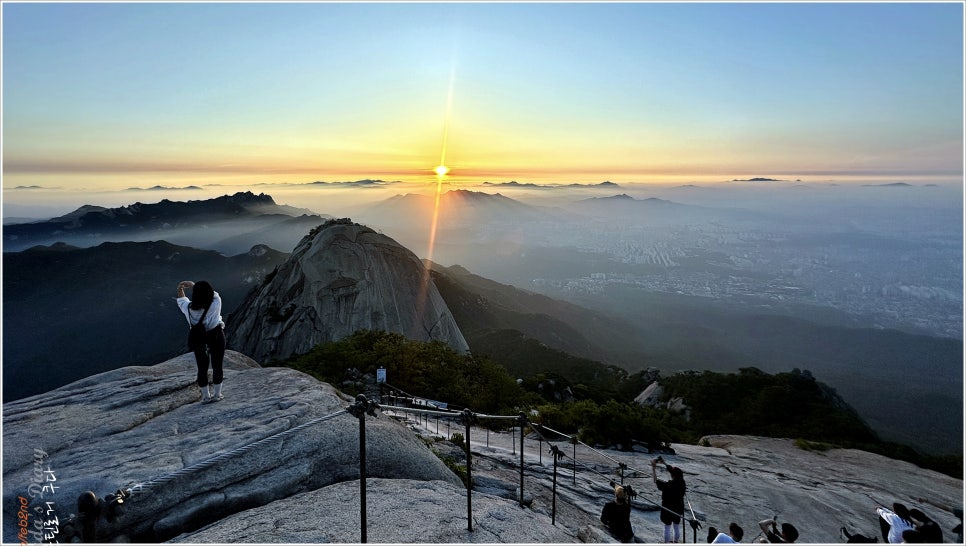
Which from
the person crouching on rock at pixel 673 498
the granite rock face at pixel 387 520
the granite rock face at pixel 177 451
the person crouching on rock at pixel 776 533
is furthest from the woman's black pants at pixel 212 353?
the person crouching on rock at pixel 776 533

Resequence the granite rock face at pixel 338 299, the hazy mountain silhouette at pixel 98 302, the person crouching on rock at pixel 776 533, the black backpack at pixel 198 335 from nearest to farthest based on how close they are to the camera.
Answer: the person crouching on rock at pixel 776 533 < the black backpack at pixel 198 335 < the granite rock face at pixel 338 299 < the hazy mountain silhouette at pixel 98 302

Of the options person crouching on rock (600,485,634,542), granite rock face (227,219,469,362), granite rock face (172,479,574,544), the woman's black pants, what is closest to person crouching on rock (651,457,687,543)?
person crouching on rock (600,485,634,542)

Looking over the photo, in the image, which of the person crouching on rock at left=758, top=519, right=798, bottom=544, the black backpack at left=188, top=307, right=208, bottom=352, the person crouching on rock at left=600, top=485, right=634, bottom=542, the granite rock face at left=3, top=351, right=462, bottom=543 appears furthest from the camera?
the black backpack at left=188, top=307, right=208, bottom=352

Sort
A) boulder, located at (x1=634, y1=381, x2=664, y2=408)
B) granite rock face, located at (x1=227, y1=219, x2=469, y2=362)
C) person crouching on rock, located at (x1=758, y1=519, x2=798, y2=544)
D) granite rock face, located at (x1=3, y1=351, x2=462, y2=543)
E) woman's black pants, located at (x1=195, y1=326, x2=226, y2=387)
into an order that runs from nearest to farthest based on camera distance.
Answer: granite rock face, located at (x1=3, y1=351, x2=462, y2=543) → person crouching on rock, located at (x1=758, y1=519, x2=798, y2=544) → woman's black pants, located at (x1=195, y1=326, x2=226, y2=387) → boulder, located at (x1=634, y1=381, x2=664, y2=408) → granite rock face, located at (x1=227, y1=219, x2=469, y2=362)

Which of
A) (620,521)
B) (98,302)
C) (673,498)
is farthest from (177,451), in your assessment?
(98,302)

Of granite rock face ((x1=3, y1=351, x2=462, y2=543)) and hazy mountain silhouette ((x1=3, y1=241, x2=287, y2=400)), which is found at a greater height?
granite rock face ((x1=3, y1=351, x2=462, y2=543))

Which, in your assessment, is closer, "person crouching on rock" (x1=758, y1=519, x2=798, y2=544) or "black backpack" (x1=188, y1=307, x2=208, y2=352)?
"person crouching on rock" (x1=758, y1=519, x2=798, y2=544)

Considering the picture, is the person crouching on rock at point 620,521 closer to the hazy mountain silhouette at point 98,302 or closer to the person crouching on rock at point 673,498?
A: the person crouching on rock at point 673,498

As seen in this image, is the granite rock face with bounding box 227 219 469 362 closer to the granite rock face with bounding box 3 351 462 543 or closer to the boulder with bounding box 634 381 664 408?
the boulder with bounding box 634 381 664 408

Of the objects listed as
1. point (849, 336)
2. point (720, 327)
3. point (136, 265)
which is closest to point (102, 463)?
point (136, 265)
